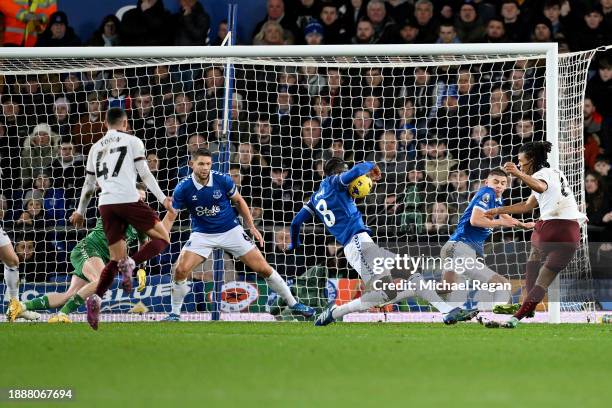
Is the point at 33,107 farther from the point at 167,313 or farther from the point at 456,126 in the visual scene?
the point at 456,126

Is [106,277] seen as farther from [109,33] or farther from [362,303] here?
[109,33]

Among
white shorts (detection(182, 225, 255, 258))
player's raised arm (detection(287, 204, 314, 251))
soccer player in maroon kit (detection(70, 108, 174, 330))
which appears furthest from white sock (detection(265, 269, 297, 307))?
soccer player in maroon kit (detection(70, 108, 174, 330))

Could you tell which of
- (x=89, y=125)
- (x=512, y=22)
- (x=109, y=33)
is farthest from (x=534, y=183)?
(x=109, y=33)

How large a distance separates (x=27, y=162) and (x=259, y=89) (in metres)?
3.18

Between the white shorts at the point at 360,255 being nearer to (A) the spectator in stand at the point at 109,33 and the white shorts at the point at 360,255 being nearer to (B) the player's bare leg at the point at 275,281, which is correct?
(B) the player's bare leg at the point at 275,281

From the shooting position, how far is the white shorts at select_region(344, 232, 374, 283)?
11.4 metres

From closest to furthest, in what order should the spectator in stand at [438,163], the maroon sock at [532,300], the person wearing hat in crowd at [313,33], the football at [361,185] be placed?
1. the maroon sock at [532,300]
2. the football at [361,185]
3. the spectator in stand at [438,163]
4. the person wearing hat in crowd at [313,33]

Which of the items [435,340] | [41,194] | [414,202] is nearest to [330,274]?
[414,202]

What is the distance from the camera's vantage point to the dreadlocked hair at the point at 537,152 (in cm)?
1112

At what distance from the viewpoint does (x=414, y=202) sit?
14.0 metres

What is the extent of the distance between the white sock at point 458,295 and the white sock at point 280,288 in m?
1.67

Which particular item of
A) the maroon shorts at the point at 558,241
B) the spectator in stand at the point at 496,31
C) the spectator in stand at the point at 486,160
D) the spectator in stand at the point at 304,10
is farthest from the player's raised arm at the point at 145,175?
the spectator in stand at the point at 496,31

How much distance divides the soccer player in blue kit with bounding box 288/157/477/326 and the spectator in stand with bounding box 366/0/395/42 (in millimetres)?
5062

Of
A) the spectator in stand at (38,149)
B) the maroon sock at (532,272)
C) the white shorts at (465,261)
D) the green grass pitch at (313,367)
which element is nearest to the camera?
the green grass pitch at (313,367)
